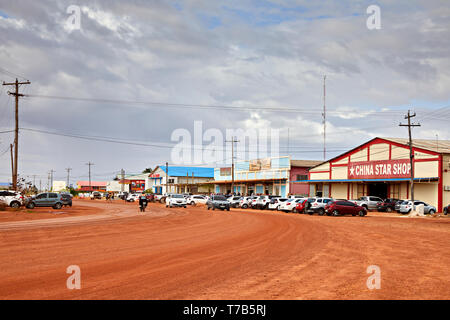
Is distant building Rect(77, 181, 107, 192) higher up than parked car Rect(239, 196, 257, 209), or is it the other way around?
parked car Rect(239, 196, 257, 209)

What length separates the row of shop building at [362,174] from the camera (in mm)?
47406

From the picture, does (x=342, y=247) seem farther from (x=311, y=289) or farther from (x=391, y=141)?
(x=391, y=141)

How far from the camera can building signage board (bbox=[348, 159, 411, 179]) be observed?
1992 inches

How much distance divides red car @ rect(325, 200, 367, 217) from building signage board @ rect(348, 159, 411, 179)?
12.2m

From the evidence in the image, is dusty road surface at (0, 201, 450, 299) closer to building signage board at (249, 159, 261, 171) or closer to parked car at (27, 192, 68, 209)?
parked car at (27, 192, 68, 209)

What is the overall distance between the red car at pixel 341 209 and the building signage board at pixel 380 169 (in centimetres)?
1222

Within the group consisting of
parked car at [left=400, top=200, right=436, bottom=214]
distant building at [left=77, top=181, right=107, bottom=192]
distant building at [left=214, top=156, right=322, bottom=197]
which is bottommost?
distant building at [left=77, top=181, right=107, bottom=192]

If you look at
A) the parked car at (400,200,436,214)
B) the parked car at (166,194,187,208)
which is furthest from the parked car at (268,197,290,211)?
the parked car at (400,200,436,214)

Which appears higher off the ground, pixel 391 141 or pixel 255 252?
pixel 391 141

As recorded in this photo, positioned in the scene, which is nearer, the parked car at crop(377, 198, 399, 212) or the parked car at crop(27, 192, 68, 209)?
the parked car at crop(27, 192, 68, 209)

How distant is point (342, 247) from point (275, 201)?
118 feet

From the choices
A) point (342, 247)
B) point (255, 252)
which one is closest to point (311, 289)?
point (255, 252)

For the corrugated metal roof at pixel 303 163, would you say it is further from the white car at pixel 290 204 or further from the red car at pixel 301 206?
the red car at pixel 301 206
